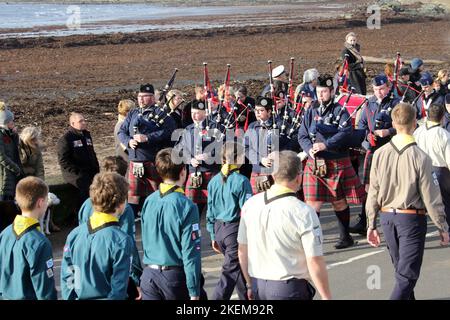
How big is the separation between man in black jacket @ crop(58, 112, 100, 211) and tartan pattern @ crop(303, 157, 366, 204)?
8.27 ft

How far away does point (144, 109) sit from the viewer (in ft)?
36.3

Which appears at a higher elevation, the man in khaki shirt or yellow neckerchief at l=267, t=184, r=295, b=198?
yellow neckerchief at l=267, t=184, r=295, b=198

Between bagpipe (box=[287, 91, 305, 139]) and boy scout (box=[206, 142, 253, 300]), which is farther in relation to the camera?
bagpipe (box=[287, 91, 305, 139])

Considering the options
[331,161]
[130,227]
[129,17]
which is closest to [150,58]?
[129,17]

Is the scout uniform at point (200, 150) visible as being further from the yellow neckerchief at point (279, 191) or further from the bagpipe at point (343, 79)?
the bagpipe at point (343, 79)

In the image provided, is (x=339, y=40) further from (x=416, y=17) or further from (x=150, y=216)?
(x=150, y=216)

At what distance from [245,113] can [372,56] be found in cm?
1849

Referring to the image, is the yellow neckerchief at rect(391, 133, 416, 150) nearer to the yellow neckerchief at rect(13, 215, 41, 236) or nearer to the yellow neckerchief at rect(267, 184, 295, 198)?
the yellow neckerchief at rect(267, 184, 295, 198)

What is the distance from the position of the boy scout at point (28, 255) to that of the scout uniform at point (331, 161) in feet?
15.0

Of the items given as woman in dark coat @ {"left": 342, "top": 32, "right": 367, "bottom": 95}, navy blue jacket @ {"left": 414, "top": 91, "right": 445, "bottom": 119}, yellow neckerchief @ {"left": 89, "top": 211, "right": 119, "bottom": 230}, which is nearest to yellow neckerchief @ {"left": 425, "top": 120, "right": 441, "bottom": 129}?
navy blue jacket @ {"left": 414, "top": 91, "right": 445, "bottom": 119}

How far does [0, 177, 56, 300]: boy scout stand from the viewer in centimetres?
593

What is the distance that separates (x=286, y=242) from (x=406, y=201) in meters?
1.89

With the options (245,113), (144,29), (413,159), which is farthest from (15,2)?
(413,159)

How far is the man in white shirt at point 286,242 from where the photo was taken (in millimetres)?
5891
